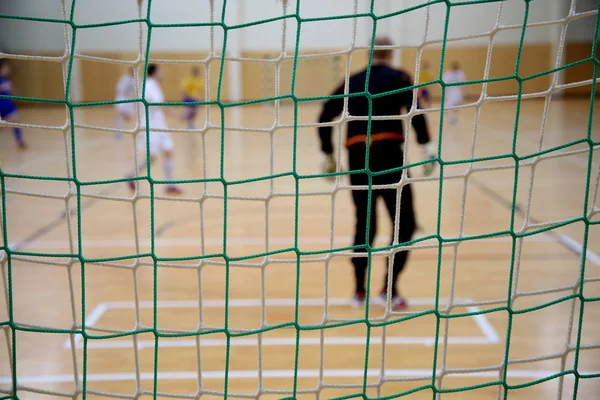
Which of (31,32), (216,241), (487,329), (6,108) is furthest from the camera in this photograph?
(31,32)

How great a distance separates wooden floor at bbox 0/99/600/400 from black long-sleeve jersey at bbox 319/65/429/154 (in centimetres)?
42

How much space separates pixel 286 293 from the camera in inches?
154

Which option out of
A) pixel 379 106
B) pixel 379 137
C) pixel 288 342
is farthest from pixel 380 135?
pixel 288 342

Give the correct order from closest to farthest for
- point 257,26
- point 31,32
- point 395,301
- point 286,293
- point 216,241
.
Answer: point 395,301 < point 286,293 < point 216,241 < point 257,26 < point 31,32

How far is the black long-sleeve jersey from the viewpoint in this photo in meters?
3.15

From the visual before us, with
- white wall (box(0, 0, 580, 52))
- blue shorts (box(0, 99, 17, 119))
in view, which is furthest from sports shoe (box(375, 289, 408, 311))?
white wall (box(0, 0, 580, 52))

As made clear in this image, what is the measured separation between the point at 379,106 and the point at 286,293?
55.9 inches

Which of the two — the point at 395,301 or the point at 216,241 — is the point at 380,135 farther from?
the point at 216,241

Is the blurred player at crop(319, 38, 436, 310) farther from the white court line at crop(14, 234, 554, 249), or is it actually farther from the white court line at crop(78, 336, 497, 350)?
the white court line at crop(14, 234, 554, 249)

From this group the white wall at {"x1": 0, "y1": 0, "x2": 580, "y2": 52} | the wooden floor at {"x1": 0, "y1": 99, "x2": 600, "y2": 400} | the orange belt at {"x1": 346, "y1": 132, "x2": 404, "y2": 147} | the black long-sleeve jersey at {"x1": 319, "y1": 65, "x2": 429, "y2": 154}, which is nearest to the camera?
the wooden floor at {"x1": 0, "y1": 99, "x2": 600, "y2": 400}

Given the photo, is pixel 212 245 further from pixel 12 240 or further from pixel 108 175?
pixel 108 175

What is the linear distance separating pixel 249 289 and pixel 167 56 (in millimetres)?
14323

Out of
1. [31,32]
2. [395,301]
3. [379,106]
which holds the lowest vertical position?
[395,301]

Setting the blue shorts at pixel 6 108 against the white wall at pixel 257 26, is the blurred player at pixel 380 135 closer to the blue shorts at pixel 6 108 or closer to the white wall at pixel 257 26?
the blue shorts at pixel 6 108
